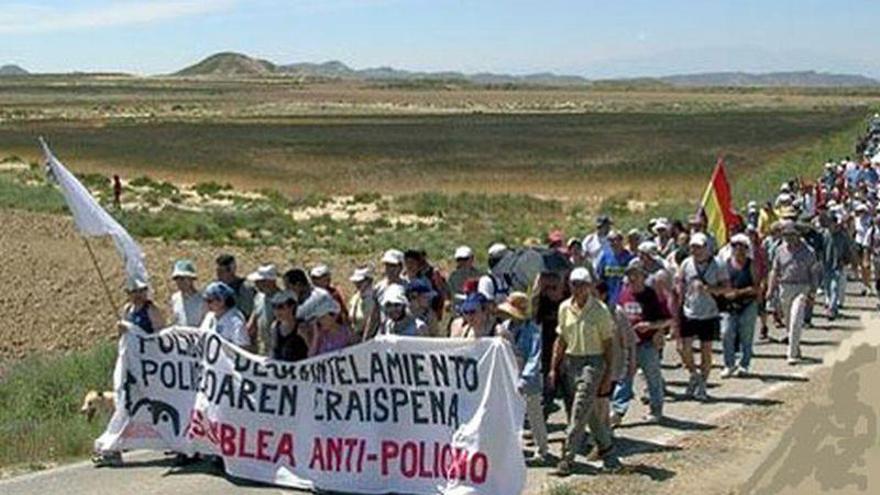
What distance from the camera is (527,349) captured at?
1107 centimetres

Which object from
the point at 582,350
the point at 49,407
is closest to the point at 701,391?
the point at 582,350

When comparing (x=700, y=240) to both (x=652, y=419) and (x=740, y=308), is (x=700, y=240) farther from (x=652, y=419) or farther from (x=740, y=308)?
(x=652, y=419)

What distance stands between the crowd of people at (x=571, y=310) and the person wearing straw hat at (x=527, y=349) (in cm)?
1

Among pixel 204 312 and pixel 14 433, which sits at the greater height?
pixel 204 312

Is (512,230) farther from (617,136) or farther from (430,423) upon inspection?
(617,136)

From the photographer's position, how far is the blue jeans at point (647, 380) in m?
12.5

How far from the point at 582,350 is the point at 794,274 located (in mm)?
5982

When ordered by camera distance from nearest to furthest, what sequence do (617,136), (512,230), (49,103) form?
(512,230), (617,136), (49,103)

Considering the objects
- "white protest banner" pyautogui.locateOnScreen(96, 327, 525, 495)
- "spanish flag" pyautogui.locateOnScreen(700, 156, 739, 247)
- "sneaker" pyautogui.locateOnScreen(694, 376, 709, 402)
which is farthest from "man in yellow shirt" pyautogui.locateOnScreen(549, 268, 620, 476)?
"spanish flag" pyautogui.locateOnScreen(700, 156, 739, 247)

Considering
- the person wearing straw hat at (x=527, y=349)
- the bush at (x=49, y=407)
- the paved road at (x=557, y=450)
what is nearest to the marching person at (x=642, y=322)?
the paved road at (x=557, y=450)

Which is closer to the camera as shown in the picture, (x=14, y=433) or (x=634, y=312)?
(x=634, y=312)

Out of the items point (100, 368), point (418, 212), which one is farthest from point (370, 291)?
point (418, 212)

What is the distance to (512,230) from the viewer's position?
41.4m

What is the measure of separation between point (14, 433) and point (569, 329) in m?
6.03
